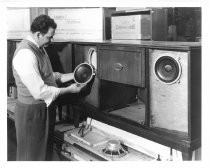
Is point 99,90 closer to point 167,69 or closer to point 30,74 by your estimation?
point 30,74

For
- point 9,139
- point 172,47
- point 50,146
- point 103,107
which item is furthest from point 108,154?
point 9,139

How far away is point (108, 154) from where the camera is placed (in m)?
1.99

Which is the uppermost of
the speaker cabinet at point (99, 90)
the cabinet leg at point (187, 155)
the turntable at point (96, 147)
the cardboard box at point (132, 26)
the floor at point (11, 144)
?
the cardboard box at point (132, 26)

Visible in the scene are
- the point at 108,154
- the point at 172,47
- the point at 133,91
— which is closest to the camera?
the point at 172,47

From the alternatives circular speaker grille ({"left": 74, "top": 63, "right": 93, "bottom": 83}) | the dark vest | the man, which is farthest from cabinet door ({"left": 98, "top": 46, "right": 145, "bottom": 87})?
→ the dark vest

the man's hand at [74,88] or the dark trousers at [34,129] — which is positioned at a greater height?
the man's hand at [74,88]

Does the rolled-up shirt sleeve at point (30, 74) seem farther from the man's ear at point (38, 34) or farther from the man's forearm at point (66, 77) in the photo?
the man's forearm at point (66, 77)

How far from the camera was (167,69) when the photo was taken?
5.47 feet

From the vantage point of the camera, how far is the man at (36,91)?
2000mm

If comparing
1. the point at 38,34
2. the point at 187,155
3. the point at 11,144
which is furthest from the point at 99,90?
the point at 11,144

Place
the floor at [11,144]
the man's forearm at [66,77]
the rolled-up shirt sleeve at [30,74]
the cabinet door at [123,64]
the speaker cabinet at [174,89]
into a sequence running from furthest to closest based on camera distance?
the floor at [11,144] < the man's forearm at [66,77] < the rolled-up shirt sleeve at [30,74] < the cabinet door at [123,64] < the speaker cabinet at [174,89]

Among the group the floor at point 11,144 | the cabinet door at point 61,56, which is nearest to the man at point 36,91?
the cabinet door at point 61,56
